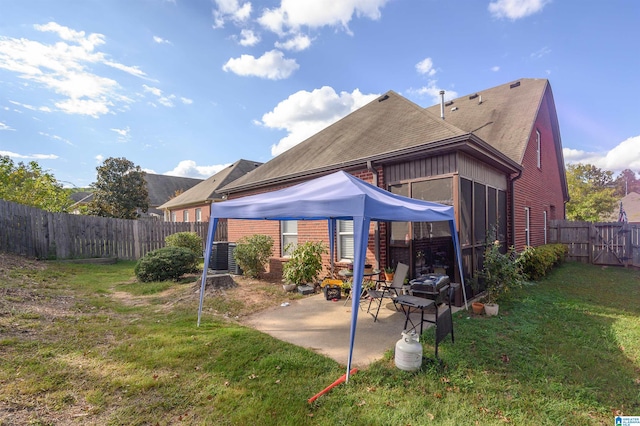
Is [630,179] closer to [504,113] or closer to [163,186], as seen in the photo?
[504,113]

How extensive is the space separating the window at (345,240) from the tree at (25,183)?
56.1 ft

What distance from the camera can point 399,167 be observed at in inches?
277

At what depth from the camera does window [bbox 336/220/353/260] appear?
8.15m

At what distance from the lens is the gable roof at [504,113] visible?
36.5 feet

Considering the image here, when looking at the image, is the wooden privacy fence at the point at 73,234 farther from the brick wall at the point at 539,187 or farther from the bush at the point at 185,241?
the brick wall at the point at 539,187

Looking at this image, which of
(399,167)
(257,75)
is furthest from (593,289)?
(257,75)

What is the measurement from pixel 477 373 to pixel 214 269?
9465 mm

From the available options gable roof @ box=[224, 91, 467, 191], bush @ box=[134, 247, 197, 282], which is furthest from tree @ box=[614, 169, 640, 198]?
bush @ box=[134, 247, 197, 282]

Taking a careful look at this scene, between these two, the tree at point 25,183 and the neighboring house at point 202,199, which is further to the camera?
the neighboring house at point 202,199

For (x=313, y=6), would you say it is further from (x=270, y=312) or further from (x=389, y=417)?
(x=389, y=417)

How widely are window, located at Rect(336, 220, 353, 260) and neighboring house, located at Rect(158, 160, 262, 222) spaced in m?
13.7

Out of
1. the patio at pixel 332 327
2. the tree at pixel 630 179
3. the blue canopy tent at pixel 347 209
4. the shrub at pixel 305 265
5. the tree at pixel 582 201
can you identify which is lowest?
the patio at pixel 332 327

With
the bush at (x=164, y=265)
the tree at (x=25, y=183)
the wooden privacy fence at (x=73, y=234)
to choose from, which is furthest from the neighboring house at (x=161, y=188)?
the bush at (x=164, y=265)

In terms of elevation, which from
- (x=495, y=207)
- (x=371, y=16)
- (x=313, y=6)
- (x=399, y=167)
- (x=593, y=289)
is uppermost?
(x=371, y=16)
